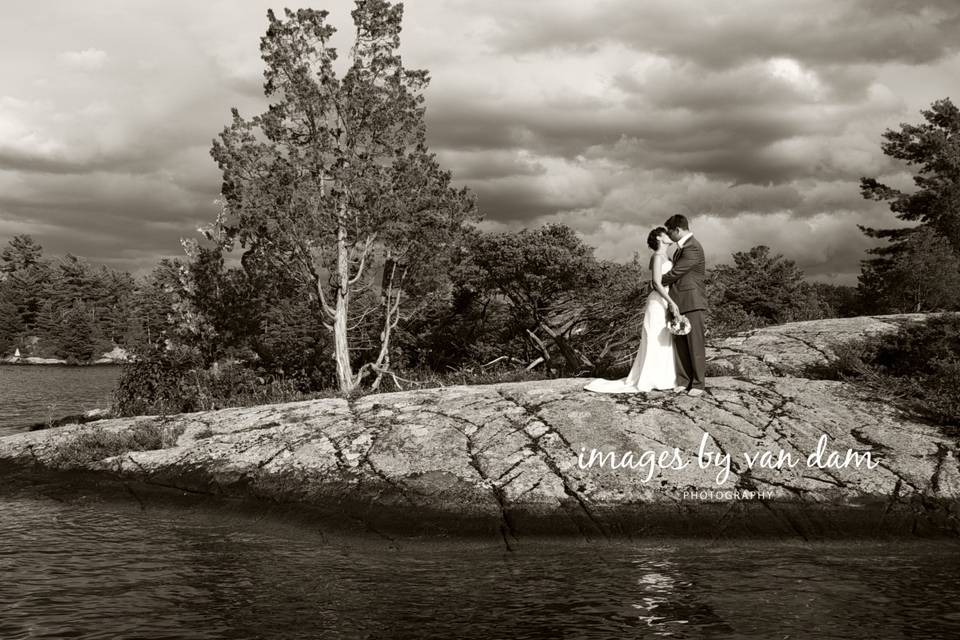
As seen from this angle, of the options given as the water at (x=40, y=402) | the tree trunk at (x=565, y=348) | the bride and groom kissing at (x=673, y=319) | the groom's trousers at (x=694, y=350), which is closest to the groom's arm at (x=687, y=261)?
the bride and groom kissing at (x=673, y=319)

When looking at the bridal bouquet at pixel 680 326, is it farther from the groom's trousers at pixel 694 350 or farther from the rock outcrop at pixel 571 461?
the rock outcrop at pixel 571 461

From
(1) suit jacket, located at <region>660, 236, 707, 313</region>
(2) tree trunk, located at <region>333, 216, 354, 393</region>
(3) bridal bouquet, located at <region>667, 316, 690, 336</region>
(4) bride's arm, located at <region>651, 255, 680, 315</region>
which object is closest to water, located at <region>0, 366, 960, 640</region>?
(3) bridal bouquet, located at <region>667, 316, 690, 336</region>

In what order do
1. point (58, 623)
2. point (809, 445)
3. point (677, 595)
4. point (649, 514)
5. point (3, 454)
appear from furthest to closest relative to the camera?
point (3, 454), point (809, 445), point (649, 514), point (677, 595), point (58, 623)

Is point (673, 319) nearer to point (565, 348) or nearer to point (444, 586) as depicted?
point (444, 586)

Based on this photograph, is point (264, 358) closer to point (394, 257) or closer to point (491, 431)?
point (394, 257)

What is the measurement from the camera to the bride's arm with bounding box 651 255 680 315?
13.7 meters

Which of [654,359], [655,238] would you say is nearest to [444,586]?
[654,359]

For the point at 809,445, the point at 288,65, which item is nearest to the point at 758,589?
the point at 809,445

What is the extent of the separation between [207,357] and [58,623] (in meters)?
19.2

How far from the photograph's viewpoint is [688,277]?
13.8 meters

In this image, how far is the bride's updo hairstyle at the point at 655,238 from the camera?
46.0 ft

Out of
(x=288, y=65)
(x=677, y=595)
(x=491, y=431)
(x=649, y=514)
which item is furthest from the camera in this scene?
(x=288, y=65)

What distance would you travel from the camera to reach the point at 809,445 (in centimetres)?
1183

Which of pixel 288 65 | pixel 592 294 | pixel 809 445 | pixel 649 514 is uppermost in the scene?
pixel 288 65
